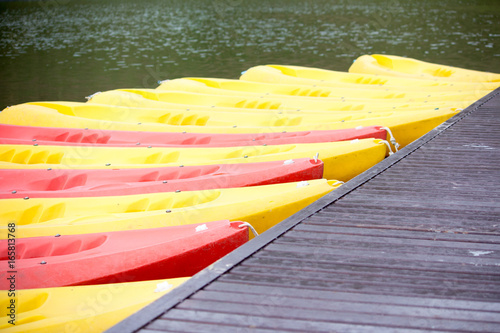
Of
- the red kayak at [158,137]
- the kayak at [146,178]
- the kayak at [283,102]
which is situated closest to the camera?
the kayak at [146,178]

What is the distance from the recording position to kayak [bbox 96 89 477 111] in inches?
282

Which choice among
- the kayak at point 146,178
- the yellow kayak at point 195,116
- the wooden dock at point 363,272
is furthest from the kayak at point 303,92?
the wooden dock at point 363,272

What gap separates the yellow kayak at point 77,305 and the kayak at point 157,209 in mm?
875

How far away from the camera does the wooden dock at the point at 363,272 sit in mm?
2113

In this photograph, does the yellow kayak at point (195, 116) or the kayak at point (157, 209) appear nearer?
the kayak at point (157, 209)

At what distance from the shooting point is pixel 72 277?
3.32 m

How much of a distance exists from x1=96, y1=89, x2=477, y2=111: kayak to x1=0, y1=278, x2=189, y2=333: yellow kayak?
4.48 metres

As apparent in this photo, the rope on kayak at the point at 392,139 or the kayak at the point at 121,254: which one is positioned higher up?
the kayak at the point at 121,254

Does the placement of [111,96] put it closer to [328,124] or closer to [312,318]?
[328,124]

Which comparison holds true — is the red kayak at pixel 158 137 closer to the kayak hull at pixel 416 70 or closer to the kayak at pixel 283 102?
the kayak at pixel 283 102

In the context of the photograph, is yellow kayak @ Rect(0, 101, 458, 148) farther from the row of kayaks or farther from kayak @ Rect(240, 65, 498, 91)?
kayak @ Rect(240, 65, 498, 91)

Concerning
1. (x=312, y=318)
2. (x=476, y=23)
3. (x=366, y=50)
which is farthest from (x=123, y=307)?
(x=476, y=23)

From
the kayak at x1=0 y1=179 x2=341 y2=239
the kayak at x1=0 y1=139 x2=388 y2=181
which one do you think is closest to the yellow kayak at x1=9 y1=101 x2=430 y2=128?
the kayak at x1=0 y1=139 x2=388 y2=181

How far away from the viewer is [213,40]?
21.6 meters
